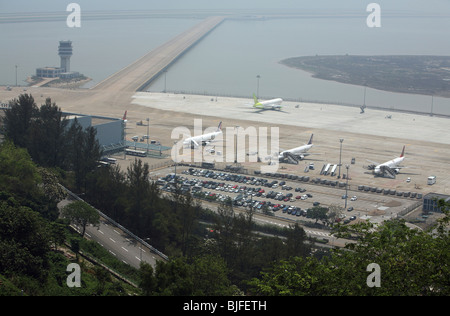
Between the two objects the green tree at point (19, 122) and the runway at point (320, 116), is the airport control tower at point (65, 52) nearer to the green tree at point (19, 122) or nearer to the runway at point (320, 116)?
the runway at point (320, 116)

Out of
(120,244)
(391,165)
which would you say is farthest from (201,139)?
(120,244)

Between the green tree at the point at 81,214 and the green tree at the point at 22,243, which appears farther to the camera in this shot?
the green tree at the point at 81,214

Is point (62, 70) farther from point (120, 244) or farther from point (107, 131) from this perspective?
point (120, 244)

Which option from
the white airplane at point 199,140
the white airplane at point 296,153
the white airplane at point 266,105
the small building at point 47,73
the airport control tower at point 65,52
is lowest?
the white airplane at point 296,153

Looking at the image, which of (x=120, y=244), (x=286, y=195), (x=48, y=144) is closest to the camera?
(x=120, y=244)

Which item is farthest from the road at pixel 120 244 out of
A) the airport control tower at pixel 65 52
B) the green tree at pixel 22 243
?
the airport control tower at pixel 65 52

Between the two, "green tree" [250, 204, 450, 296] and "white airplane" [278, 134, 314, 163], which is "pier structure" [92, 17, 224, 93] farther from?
"green tree" [250, 204, 450, 296]

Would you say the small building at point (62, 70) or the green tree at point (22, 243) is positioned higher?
the small building at point (62, 70)

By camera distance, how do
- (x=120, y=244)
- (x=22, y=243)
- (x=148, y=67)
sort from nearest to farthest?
(x=22, y=243), (x=120, y=244), (x=148, y=67)
